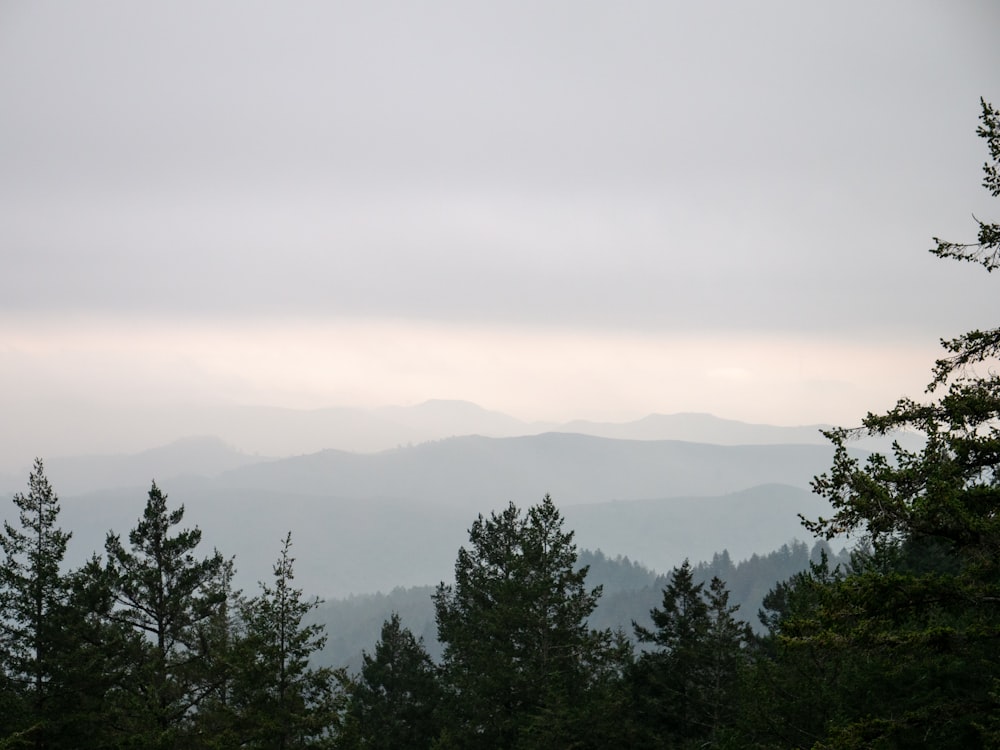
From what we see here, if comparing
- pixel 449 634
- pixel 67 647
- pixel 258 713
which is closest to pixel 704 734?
pixel 449 634

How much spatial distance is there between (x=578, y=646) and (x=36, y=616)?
18392 mm

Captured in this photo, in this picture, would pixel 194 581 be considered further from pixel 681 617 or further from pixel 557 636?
pixel 681 617

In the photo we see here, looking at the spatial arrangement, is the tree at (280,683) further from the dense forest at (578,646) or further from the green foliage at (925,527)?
the green foliage at (925,527)

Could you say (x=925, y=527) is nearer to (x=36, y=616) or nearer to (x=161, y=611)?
(x=161, y=611)

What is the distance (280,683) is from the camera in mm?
23234

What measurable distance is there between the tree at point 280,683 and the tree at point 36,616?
20.4 feet

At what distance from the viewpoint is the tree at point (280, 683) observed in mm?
22766

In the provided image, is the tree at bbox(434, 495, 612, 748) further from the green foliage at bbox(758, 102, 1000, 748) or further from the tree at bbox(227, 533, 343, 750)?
the green foliage at bbox(758, 102, 1000, 748)

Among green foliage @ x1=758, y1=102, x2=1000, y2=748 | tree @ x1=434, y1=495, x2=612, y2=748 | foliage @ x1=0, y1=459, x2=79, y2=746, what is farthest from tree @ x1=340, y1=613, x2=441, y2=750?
green foliage @ x1=758, y1=102, x2=1000, y2=748

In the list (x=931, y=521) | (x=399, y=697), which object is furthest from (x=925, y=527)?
(x=399, y=697)

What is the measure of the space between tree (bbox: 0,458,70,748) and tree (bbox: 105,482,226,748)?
5.68ft

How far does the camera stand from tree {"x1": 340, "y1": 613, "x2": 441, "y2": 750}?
41750 millimetres

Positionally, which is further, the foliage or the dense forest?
the foliage

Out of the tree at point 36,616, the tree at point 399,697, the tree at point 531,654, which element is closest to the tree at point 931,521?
the tree at point 531,654
